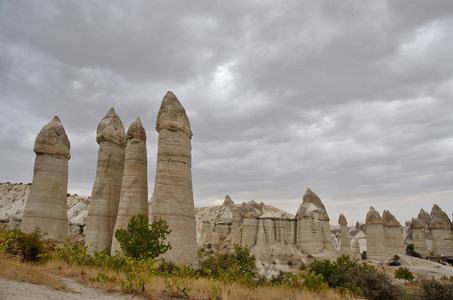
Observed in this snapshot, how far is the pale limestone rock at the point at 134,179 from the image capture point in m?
20.9

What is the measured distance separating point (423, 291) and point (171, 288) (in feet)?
28.8

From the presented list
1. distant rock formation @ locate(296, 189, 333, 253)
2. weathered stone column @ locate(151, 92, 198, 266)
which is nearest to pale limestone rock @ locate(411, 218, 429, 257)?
distant rock formation @ locate(296, 189, 333, 253)

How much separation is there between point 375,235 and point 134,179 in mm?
32974

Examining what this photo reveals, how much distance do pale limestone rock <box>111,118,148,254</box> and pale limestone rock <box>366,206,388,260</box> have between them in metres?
31.2

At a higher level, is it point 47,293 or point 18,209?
point 18,209

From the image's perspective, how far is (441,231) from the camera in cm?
3725

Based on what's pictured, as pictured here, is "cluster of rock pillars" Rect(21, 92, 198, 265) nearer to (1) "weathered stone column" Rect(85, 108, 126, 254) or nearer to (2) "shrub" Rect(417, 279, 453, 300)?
(1) "weathered stone column" Rect(85, 108, 126, 254)

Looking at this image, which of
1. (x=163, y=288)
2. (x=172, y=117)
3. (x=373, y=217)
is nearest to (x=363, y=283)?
(x=163, y=288)

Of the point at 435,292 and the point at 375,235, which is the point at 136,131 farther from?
the point at 375,235

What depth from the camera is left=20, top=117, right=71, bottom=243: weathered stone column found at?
20281 millimetres

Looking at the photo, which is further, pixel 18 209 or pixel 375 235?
pixel 18 209

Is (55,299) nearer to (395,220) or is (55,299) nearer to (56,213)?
(56,213)

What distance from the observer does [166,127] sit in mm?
18500

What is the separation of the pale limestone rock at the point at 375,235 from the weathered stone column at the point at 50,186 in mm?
35619
